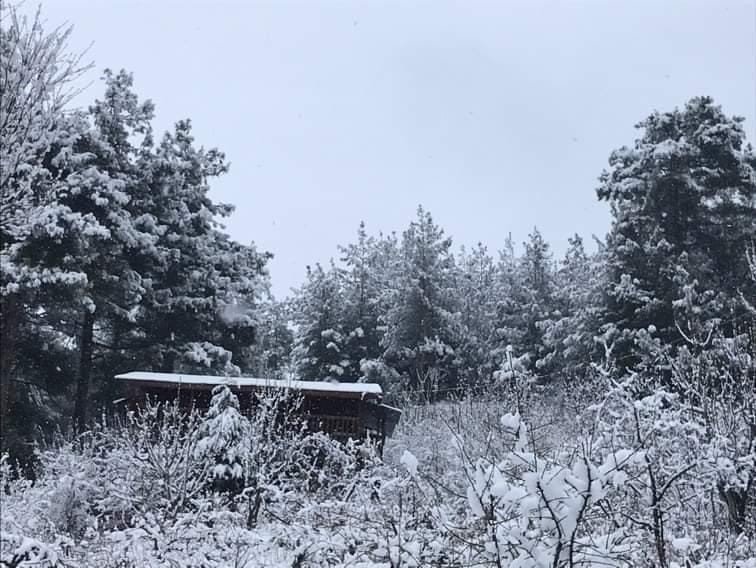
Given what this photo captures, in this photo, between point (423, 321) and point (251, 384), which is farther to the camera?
point (423, 321)

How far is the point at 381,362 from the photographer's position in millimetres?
33312

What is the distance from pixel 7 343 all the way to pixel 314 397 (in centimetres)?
962

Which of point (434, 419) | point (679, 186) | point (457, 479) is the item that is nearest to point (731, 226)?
point (679, 186)

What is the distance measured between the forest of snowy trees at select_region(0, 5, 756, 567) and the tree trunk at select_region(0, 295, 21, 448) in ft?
0.29

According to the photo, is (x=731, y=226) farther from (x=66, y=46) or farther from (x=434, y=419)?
(x=66, y=46)

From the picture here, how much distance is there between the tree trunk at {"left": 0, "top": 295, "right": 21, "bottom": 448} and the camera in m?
18.9

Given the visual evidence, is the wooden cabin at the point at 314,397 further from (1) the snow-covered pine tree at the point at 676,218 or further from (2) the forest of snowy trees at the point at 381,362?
(1) the snow-covered pine tree at the point at 676,218

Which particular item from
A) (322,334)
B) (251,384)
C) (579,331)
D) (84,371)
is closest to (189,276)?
(84,371)

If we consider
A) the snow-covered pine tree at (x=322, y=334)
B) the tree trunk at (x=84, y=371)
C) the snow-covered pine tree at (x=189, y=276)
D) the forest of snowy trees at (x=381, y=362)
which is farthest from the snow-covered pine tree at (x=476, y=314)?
the tree trunk at (x=84, y=371)

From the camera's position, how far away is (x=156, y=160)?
24.9m

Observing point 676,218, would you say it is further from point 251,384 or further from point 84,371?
point 84,371

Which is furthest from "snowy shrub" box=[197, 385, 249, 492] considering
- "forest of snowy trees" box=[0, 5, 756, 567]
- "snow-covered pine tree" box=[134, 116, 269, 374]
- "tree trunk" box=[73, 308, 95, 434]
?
"snow-covered pine tree" box=[134, 116, 269, 374]

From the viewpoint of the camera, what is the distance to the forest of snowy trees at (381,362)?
494 centimetres

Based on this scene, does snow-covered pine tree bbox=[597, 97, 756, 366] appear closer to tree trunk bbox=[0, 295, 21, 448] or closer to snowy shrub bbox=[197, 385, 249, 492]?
snowy shrub bbox=[197, 385, 249, 492]
